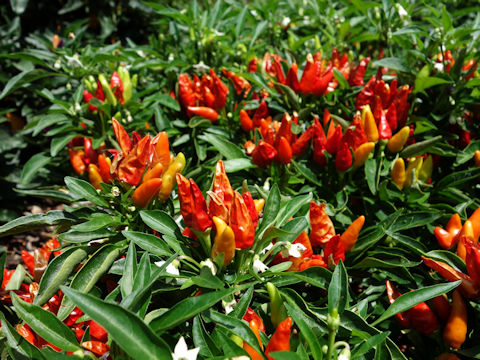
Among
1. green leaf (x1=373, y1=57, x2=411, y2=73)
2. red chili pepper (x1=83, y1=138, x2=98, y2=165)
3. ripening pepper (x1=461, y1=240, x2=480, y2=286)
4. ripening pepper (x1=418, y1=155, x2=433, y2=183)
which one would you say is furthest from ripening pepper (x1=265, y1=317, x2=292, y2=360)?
red chili pepper (x1=83, y1=138, x2=98, y2=165)

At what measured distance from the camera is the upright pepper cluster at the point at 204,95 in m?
1.98

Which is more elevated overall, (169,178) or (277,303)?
(169,178)

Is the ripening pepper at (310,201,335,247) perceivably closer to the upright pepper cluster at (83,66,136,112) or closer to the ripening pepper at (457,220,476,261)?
the ripening pepper at (457,220,476,261)

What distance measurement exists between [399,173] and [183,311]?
1.13 metres

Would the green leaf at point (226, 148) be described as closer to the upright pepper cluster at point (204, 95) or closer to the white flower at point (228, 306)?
the upright pepper cluster at point (204, 95)

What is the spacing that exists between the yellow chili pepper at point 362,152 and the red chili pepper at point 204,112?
2.36 ft

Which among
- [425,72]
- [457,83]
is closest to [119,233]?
[425,72]

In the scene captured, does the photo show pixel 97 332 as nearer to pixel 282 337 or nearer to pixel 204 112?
pixel 282 337

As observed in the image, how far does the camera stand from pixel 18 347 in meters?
0.95

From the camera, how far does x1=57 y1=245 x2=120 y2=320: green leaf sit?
1192mm

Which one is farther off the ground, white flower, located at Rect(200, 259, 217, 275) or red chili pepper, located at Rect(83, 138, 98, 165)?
white flower, located at Rect(200, 259, 217, 275)

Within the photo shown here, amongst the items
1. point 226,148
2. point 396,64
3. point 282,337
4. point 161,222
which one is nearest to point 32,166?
point 226,148

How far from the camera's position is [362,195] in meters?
1.74

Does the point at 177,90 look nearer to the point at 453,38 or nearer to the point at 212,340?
the point at 453,38
